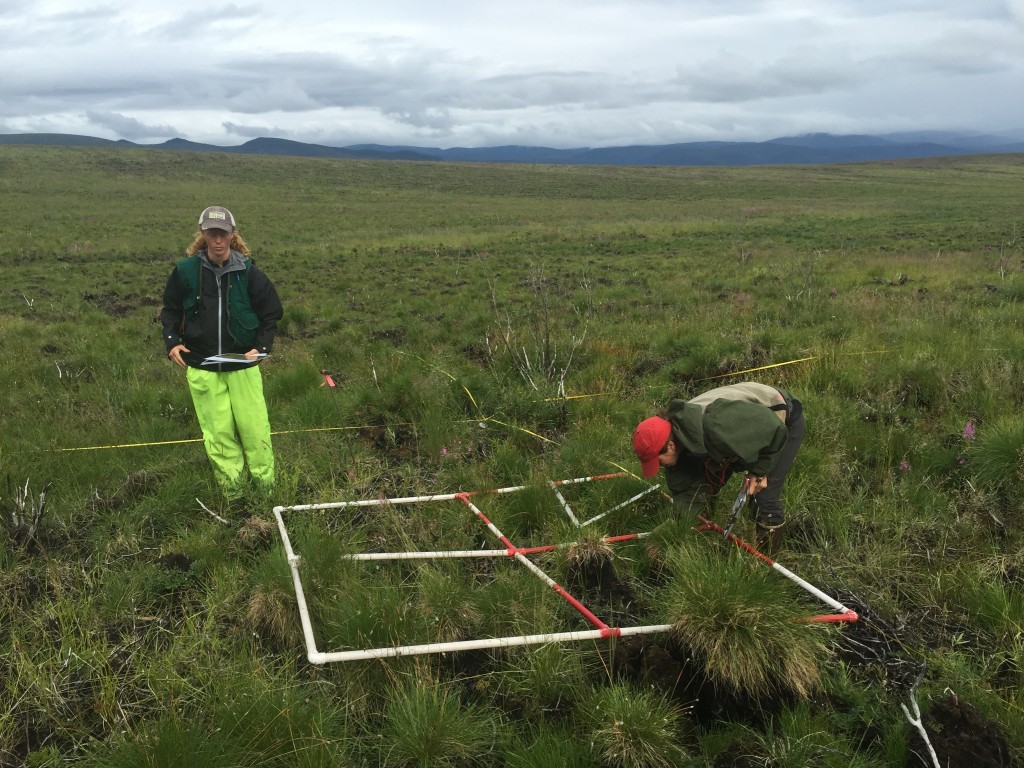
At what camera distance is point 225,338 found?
15.0 feet

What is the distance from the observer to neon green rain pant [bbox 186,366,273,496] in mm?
4621

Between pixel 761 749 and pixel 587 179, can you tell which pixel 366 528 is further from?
pixel 587 179

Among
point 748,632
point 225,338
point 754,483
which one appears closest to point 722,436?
point 754,483

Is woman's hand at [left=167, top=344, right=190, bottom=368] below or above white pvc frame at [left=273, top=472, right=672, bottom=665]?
above

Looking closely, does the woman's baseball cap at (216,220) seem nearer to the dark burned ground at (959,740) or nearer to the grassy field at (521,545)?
the grassy field at (521,545)

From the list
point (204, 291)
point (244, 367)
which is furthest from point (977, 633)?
point (204, 291)

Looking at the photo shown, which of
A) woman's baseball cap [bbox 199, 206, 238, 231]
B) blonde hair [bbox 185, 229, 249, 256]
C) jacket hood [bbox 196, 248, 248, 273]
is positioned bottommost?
jacket hood [bbox 196, 248, 248, 273]

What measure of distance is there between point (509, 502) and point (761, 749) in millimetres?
2199

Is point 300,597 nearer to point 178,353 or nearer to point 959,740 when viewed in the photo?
point 178,353

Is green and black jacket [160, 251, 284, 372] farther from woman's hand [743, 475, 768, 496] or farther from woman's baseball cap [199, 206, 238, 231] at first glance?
woman's hand [743, 475, 768, 496]

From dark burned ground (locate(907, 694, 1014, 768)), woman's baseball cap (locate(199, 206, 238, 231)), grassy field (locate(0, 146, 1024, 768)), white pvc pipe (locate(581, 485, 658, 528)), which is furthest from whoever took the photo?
woman's baseball cap (locate(199, 206, 238, 231))

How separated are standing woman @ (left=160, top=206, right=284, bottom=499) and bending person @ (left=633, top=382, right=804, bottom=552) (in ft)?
9.28

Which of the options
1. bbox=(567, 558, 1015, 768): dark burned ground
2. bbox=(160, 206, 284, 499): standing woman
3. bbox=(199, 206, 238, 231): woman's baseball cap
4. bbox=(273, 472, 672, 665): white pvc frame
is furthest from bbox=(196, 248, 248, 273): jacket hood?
bbox=(567, 558, 1015, 768): dark burned ground

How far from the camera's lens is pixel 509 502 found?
4.32m
